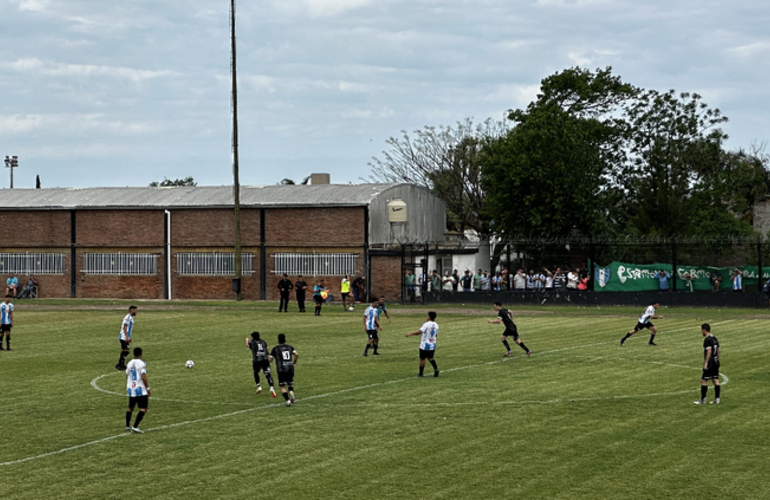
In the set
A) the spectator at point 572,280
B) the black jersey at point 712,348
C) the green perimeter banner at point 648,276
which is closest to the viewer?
the black jersey at point 712,348

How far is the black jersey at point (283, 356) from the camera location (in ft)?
71.3

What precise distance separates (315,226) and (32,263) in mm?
19188

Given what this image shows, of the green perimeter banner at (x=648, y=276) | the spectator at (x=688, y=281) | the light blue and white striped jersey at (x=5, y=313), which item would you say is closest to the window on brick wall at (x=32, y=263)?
the light blue and white striped jersey at (x=5, y=313)

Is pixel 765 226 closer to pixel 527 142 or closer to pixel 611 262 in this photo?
pixel 527 142

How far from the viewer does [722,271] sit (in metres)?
49.8

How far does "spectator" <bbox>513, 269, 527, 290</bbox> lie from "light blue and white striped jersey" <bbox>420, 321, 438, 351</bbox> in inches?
1080

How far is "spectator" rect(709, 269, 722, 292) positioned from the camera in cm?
4956

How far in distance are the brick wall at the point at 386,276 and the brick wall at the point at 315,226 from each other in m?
1.87

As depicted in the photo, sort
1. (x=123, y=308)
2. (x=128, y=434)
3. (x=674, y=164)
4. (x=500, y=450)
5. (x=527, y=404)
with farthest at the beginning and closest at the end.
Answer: (x=674, y=164) → (x=123, y=308) → (x=527, y=404) → (x=128, y=434) → (x=500, y=450)

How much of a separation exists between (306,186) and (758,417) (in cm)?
4620

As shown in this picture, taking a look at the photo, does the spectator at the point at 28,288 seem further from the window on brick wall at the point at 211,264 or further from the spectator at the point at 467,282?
the spectator at the point at 467,282

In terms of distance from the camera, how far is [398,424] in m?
20.1

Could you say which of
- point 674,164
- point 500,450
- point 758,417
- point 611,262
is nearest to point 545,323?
point 611,262

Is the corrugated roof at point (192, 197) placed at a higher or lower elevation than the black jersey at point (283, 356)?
higher
